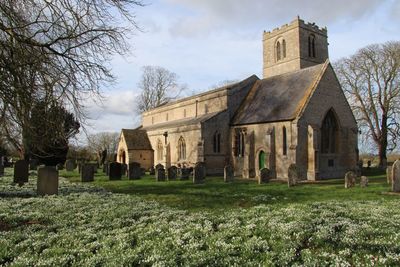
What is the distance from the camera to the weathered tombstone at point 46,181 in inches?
600

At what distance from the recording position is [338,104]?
2844cm

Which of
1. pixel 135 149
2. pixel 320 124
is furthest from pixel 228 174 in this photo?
pixel 135 149

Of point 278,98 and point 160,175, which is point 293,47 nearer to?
point 278,98

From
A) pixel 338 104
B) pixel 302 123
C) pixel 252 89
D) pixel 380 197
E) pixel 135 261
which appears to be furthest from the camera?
pixel 252 89

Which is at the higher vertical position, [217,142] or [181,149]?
[217,142]

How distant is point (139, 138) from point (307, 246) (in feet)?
120

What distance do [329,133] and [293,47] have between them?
15761mm

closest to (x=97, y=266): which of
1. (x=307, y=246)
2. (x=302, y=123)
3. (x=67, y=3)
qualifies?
(x=307, y=246)

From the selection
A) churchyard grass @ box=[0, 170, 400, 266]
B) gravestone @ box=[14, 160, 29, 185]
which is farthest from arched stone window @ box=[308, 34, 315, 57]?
gravestone @ box=[14, 160, 29, 185]

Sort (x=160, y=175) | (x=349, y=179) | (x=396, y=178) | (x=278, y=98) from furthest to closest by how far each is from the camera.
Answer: (x=278, y=98) < (x=160, y=175) < (x=349, y=179) < (x=396, y=178)

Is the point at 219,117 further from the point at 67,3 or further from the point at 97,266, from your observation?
the point at 97,266

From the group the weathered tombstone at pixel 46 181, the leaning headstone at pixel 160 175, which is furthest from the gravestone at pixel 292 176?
the weathered tombstone at pixel 46 181

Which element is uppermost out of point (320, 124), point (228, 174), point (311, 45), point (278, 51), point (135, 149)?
point (311, 45)

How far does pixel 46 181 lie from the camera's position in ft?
50.2
